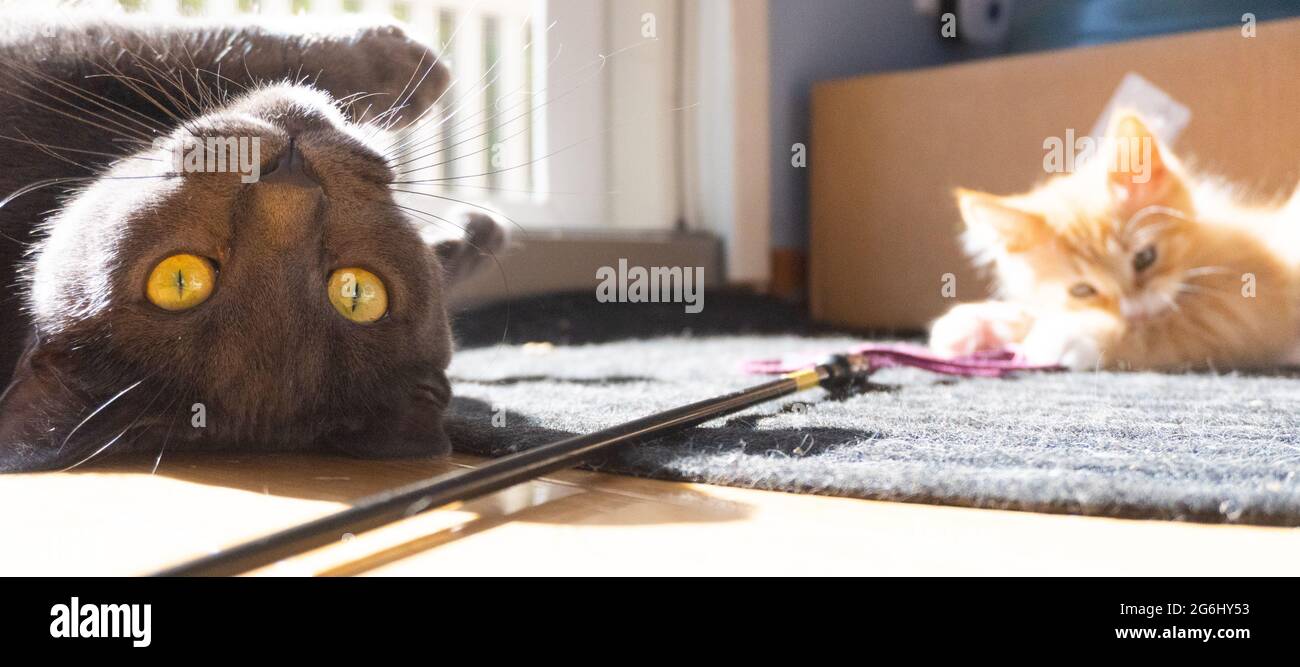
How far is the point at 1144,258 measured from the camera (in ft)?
4.58

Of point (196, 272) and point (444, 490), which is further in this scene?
point (196, 272)

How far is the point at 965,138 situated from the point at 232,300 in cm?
175

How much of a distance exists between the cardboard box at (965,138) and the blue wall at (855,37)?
11 cm

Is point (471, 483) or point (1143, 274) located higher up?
point (1143, 274)

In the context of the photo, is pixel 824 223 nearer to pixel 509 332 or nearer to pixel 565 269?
pixel 565 269

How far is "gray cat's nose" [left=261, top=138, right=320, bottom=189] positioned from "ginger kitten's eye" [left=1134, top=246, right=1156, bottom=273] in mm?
1194

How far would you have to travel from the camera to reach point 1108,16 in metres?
2.27

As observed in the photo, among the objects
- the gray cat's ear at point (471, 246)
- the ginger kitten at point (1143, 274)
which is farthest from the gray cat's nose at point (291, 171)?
the ginger kitten at point (1143, 274)

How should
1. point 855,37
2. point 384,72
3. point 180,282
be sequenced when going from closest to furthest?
1. point 180,282
2. point 384,72
3. point 855,37

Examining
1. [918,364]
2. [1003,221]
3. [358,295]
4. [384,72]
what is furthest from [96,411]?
[1003,221]

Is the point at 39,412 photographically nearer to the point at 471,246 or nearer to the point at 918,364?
the point at 471,246

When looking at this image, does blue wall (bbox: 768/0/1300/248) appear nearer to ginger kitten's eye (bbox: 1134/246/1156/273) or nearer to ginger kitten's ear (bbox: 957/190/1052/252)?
ginger kitten's ear (bbox: 957/190/1052/252)
